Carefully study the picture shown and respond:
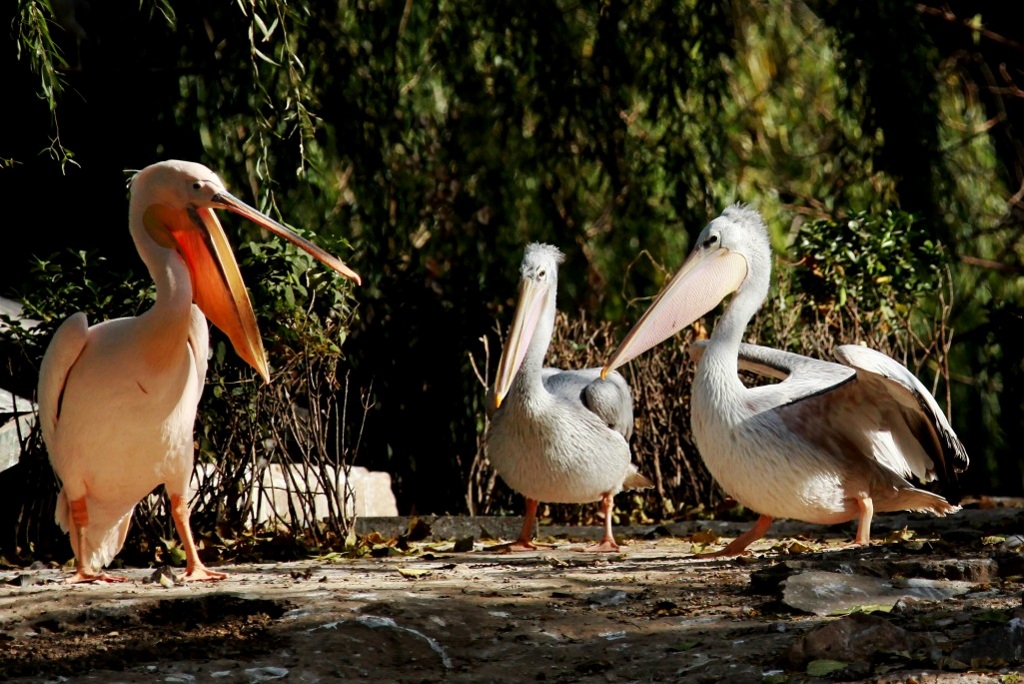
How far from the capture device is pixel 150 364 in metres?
4.60

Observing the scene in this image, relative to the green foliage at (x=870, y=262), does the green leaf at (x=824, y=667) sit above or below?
below

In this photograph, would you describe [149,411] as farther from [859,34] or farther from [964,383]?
[964,383]

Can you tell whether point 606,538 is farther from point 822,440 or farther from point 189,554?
point 189,554

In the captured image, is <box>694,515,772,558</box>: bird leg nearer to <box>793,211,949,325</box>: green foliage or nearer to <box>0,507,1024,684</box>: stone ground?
<box>0,507,1024,684</box>: stone ground

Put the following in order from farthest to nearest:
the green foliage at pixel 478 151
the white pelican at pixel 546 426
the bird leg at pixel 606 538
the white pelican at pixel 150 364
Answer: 1. the green foliage at pixel 478 151
2. the white pelican at pixel 546 426
3. the bird leg at pixel 606 538
4. the white pelican at pixel 150 364

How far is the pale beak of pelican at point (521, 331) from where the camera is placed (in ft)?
19.7

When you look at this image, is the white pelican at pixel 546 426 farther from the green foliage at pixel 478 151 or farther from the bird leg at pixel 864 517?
the green foliage at pixel 478 151

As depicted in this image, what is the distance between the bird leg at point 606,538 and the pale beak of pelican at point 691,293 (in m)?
0.78

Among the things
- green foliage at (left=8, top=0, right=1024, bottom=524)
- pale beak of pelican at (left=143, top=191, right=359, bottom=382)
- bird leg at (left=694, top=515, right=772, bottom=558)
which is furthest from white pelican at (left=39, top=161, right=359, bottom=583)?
green foliage at (left=8, top=0, right=1024, bottom=524)

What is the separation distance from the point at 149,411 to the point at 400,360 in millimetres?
3429

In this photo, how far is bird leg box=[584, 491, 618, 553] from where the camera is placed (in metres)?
5.77

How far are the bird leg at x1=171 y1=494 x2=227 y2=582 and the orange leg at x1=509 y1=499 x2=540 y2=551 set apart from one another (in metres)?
1.51

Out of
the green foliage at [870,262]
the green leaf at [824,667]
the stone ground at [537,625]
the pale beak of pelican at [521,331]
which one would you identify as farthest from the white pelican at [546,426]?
the green leaf at [824,667]

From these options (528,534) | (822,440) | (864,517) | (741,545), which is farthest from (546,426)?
(864,517)
